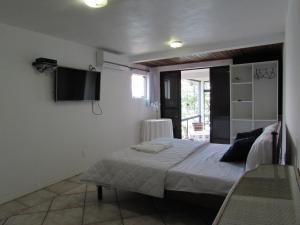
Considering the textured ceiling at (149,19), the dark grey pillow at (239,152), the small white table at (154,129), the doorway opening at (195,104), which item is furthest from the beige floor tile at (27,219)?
the doorway opening at (195,104)

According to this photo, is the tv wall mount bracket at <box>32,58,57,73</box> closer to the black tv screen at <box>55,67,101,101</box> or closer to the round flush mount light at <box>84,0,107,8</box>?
the black tv screen at <box>55,67,101,101</box>

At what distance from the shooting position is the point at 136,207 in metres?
2.79

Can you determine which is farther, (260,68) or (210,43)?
(260,68)

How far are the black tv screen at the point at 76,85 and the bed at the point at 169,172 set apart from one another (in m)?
1.37

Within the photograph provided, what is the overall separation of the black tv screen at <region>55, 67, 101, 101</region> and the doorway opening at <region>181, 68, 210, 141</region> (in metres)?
3.24

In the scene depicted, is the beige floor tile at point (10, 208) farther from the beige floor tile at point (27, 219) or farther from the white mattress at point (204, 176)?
the white mattress at point (204, 176)

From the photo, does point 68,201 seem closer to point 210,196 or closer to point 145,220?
point 145,220

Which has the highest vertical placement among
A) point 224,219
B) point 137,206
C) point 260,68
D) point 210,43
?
point 210,43

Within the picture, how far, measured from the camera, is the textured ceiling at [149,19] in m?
2.35

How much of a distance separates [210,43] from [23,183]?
363 centimetres

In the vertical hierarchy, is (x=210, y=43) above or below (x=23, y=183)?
above

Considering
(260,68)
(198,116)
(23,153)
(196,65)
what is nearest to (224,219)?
(23,153)

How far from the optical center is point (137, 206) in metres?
2.81

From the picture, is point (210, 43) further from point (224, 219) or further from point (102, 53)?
point (224, 219)
